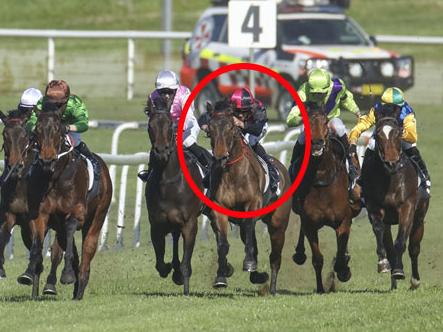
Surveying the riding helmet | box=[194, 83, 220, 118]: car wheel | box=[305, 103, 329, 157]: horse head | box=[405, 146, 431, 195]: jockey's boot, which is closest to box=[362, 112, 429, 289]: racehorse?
box=[405, 146, 431, 195]: jockey's boot

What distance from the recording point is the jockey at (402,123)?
1580 centimetres

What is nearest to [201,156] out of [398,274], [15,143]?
[15,143]

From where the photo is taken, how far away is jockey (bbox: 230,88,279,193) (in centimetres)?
1568

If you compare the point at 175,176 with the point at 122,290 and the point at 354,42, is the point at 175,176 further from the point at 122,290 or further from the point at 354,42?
the point at 354,42

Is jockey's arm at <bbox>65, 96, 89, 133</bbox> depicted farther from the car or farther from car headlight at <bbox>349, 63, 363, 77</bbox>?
car headlight at <bbox>349, 63, 363, 77</bbox>

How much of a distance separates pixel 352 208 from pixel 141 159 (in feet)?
10.5

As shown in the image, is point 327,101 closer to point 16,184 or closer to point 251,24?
point 16,184

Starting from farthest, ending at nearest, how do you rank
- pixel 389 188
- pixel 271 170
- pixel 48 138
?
pixel 271 170, pixel 389 188, pixel 48 138

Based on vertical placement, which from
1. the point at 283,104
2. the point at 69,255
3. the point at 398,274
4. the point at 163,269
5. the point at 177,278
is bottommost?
the point at 177,278

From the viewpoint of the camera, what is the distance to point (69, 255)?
14602 millimetres

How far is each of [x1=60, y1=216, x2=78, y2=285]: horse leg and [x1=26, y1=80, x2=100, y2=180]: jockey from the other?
69cm

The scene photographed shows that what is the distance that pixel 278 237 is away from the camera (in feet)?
53.8

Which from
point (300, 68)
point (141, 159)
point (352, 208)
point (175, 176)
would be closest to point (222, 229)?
point (175, 176)

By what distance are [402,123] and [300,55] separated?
42.5 ft
